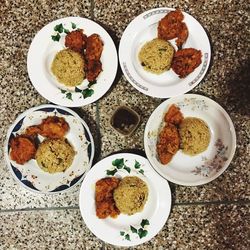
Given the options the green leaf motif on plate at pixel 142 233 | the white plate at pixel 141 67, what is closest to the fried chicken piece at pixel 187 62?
the white plate at pixel 141 67

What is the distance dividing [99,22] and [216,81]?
564 mm

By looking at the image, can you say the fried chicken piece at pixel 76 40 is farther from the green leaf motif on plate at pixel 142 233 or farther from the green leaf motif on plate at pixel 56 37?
the green leaf motif on plate at pixel 142 233

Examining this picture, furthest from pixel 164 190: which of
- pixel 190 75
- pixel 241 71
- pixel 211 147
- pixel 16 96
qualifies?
pixel 16 96

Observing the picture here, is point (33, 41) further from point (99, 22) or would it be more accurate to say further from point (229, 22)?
point (229, 22)

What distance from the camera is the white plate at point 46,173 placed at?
196 centimetres

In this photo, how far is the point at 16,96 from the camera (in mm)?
2090

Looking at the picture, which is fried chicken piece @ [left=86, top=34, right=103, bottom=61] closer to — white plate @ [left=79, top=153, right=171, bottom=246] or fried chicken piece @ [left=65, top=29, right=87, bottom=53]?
fried chicken piece @ [left=65, top=29, right=87, bottom=53]

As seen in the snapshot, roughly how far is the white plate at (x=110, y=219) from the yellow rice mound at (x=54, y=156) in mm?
110

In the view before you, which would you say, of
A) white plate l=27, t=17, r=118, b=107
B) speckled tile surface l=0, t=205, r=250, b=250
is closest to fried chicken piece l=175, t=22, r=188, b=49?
white plate l=27, t=17, r=118, b=107

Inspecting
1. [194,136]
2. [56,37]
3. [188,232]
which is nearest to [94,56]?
[56,37]

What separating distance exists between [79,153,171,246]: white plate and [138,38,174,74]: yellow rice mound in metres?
0.37

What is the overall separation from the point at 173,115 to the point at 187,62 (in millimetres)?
225

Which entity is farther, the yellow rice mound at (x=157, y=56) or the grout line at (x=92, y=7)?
the grout line at (x=92, y=7)

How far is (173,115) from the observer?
2.00 m
